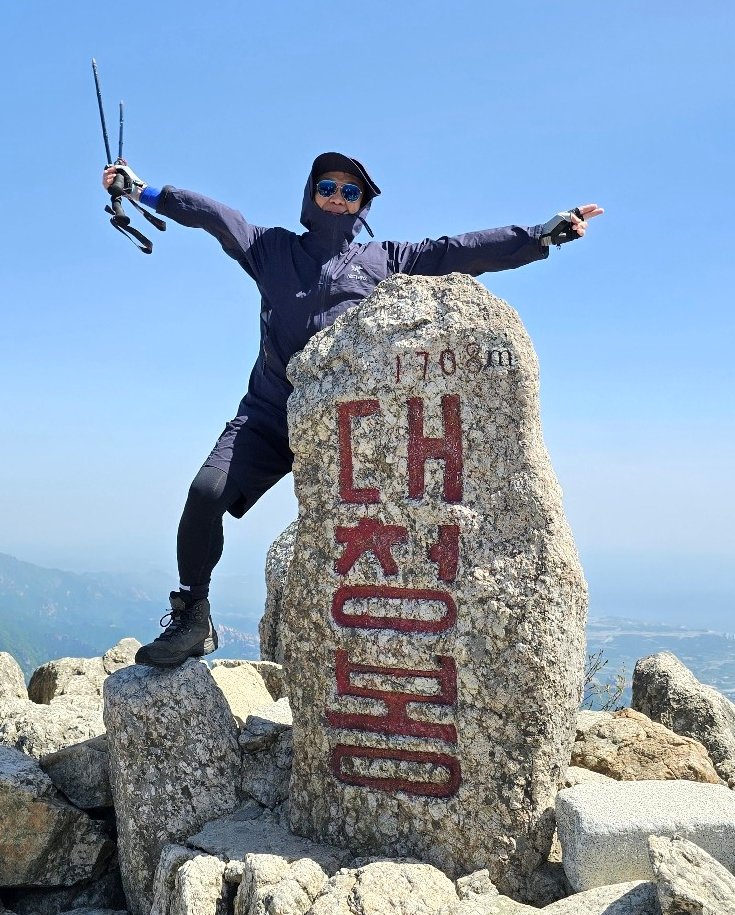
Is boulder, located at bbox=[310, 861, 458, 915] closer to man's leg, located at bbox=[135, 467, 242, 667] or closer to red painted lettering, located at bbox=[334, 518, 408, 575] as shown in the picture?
red painted lettering, located at bbox=[334, 518, 408, 575]

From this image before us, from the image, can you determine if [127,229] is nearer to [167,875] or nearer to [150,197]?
[150,197]

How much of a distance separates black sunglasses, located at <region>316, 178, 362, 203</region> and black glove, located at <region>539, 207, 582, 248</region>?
1.29 m

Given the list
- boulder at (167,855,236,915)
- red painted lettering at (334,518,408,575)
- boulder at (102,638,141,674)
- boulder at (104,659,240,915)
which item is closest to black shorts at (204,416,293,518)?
red painted lettering at (334,518,408,575)

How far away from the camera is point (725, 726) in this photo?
7.05 meters

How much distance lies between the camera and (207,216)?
20.6ft

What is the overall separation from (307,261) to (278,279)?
0.78 ft

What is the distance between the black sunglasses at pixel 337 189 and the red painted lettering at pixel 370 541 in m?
2.27

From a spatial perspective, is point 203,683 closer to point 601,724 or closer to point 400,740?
point 400,740

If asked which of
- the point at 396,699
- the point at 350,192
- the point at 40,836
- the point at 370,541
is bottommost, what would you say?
the point at 40,836

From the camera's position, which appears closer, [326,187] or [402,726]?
[402,726]

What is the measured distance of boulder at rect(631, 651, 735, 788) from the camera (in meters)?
6.92

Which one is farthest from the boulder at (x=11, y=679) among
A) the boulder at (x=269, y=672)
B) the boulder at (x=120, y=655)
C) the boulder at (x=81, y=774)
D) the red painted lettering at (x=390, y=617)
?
the red painted lettering at (x=390, y=617)

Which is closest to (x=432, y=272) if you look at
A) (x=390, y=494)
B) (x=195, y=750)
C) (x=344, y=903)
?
(x=390, y=494)

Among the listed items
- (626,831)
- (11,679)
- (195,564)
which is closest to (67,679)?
(11,679)
